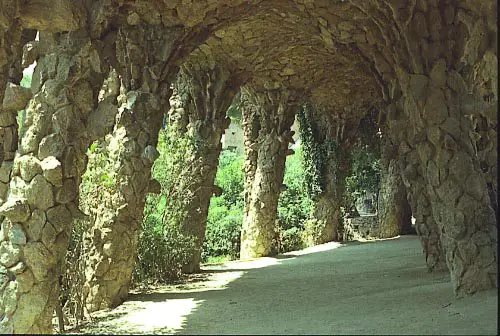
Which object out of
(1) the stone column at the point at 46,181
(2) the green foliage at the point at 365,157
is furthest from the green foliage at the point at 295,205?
(1) the stone column at the point at 46,181

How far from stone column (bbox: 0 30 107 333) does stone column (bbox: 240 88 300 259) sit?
771 centimetres

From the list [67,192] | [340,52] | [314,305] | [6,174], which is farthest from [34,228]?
[340,52]

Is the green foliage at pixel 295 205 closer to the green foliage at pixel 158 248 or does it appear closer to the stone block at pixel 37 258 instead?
the green foliage at pixel 158 248

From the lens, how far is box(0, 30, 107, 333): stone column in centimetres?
375

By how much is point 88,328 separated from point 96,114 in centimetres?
185

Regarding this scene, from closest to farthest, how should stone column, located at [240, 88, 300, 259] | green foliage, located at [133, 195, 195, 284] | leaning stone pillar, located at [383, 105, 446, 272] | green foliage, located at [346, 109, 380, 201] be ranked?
leaning stone pillar, located at [383, 105, 446, 272]
green foliage, located at [133, 195, 195, 284]
stone column, located at [240, 88, 300, 259]
green foliage, located at [346, 109, 380, 201]

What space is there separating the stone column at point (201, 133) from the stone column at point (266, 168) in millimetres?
2423

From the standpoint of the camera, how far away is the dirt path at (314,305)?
3.64 metres

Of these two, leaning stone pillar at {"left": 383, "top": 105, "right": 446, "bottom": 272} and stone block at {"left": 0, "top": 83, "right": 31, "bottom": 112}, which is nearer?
stone block at {"left": 0, "top": 83, "right": 31, "bottom": 112}

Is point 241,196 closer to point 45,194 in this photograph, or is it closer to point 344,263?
point 344,263

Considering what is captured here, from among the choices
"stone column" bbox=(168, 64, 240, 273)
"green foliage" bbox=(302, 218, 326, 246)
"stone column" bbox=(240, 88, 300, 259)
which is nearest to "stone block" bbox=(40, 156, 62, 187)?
"stone column" bbox=(168, 64, 240, 273)

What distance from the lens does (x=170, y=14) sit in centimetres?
670

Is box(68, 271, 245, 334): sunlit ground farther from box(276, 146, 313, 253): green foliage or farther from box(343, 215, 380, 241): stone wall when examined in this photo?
box(343, 215, 380, 241): stone wall

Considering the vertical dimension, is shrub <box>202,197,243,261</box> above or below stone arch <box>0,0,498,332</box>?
below
